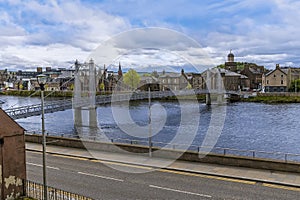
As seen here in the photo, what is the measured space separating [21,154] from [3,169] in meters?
0.95

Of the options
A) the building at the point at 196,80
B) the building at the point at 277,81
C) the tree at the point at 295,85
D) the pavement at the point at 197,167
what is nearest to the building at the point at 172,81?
the building at the point at 196,80

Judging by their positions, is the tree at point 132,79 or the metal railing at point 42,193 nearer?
the metal railing at point 42,193

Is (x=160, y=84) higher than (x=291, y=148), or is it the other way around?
(x=160, y=84)

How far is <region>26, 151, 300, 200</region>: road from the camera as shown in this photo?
15300mm

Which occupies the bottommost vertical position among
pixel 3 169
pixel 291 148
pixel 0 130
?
pixel 291 148

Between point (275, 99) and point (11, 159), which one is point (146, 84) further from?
point (11, 159)

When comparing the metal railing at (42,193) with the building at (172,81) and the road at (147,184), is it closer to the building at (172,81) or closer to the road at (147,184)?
the road at (147,184)

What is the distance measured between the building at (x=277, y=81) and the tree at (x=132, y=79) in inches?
1824

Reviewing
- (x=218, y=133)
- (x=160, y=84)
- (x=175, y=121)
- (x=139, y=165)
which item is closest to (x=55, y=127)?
(x=175, y=121)

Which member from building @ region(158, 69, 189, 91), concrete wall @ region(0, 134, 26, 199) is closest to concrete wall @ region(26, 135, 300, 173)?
concrete wall @ region(0, 134, 26, 199)

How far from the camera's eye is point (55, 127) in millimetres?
53406

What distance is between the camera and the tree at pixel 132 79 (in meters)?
116

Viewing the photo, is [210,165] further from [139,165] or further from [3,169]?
[3,169]

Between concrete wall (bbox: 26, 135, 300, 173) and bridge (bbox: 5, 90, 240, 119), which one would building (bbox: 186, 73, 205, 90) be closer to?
bridge (bbox: 5, 90, 240, 119)
